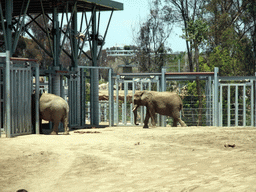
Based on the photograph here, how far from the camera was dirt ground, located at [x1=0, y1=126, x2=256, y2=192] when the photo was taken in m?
8.37

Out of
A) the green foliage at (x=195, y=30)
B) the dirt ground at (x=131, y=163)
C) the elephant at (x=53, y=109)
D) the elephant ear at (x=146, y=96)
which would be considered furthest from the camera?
the green foliage at (x=195, y=30)

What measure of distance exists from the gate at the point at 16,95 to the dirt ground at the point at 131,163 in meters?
0.97

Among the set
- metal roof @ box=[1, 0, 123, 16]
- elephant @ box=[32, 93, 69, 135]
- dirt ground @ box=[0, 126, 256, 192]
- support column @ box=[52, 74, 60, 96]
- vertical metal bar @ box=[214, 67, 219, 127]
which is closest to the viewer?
dirt ground @ box=[0, 126, 256, 192]

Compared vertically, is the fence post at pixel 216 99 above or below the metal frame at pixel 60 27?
below

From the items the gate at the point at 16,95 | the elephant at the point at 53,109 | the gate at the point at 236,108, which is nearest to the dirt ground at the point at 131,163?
the gate at the point at 16,95

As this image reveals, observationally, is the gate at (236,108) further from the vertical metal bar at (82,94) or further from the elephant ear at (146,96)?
the vertical metal bar at (82,94)

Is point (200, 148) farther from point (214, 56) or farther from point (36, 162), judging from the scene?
point (214, 56)

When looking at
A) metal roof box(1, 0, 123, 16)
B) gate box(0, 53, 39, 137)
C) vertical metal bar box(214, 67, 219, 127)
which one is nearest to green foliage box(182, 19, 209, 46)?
metal roof box(1, 0, 123, 16)

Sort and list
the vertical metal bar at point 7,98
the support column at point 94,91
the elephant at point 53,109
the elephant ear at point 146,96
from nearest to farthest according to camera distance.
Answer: the vertical metal bar at point 7,98 < the elephant at point 53,109 < the elephant ear at point 146,96 < the support column at point 94,91

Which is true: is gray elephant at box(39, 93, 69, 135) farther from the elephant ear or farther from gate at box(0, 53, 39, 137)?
the elephant ear

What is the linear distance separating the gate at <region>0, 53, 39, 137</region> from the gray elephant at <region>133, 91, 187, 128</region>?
4.60 m

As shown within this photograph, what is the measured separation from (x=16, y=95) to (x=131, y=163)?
19.5ft

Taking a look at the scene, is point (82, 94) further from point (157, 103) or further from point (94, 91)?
point (157, 103)

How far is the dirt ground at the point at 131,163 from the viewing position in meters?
8.37
